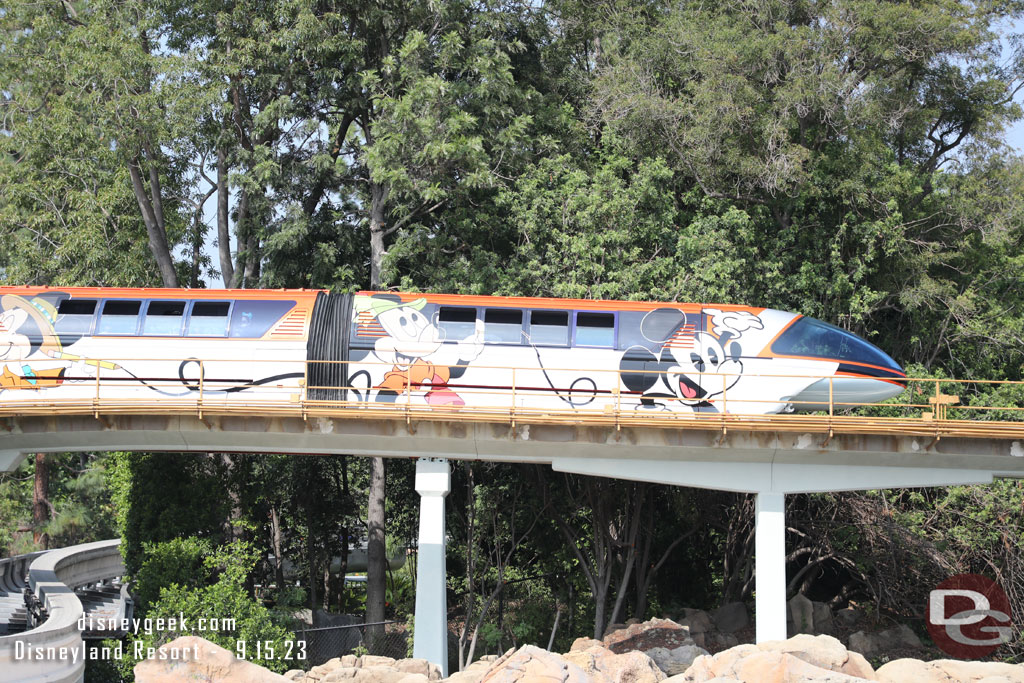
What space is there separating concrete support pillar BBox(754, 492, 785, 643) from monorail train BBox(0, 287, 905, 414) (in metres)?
2.26

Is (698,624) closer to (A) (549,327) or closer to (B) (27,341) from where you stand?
(A) (549,327)

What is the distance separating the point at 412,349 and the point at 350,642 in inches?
352

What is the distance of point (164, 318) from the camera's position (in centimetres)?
2216

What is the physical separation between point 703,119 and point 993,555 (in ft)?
45.8

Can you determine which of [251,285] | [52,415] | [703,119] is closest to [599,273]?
[703,119]

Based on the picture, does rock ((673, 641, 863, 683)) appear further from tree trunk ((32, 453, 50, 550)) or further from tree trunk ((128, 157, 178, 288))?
tree trunk ((32, 453, 50, 550))

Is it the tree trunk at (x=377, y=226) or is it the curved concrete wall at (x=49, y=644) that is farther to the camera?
the tree trunk at (x=377, y=226)

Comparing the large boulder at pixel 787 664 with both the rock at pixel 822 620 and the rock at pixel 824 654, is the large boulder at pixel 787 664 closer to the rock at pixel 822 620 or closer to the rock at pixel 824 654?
the rock at pixel 824 654

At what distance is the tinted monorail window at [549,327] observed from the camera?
71.9 feet

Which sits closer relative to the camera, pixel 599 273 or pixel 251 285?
pixel 599 273

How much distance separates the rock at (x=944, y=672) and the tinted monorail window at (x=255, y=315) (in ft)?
46.2

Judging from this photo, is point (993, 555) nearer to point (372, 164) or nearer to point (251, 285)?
point (372, 164)

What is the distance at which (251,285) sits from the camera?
3109cm

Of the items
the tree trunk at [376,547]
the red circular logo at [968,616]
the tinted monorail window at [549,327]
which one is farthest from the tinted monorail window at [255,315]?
the red circular logo at [968,616]
